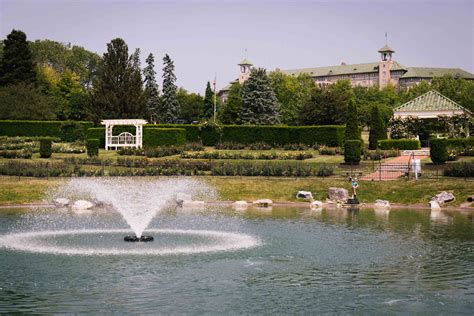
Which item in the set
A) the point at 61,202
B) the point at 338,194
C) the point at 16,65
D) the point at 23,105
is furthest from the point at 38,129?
the point at 338,194

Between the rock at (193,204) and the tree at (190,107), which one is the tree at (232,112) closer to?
the tree at (190,107)

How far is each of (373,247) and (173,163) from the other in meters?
27.3

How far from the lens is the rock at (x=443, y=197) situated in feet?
132

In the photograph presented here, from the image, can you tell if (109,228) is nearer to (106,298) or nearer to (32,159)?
(106,298)

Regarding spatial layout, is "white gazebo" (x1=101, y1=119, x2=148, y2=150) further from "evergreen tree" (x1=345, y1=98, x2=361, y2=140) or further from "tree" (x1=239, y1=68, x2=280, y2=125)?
"tree" (x1=239, y1=68, x2=280, y2=125)

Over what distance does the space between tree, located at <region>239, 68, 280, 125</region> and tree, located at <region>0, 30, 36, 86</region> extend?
93.1 feet

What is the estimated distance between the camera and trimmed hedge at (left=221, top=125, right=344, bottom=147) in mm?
68375

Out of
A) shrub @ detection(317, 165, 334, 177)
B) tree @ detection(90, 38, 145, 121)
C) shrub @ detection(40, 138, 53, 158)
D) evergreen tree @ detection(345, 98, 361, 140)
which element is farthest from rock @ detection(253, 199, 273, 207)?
tree @ detection(90, 38, 145, 121)

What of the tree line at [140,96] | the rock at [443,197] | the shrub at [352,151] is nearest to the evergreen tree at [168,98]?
the tree line at [140,96]

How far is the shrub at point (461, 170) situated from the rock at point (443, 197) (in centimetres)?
508

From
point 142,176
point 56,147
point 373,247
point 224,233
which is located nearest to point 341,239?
point 373,247

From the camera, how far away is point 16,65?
319 ft

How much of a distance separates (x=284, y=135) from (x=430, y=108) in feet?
55.3

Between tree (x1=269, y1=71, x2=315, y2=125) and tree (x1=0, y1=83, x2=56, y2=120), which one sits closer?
tree (x1=0, y1=83, x2=56, y2=120)
